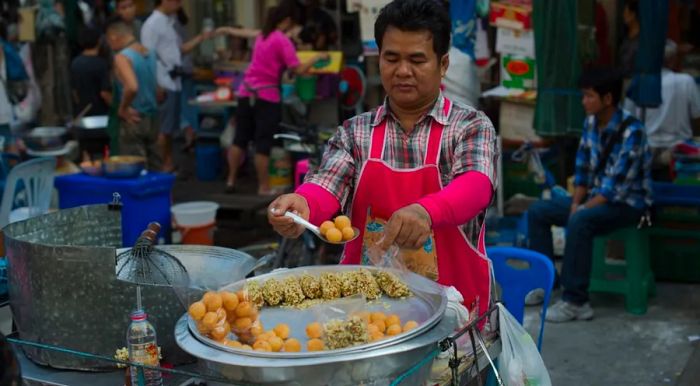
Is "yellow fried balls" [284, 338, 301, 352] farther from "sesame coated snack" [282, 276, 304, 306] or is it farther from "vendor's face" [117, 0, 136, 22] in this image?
"vendor's face" [117, 0, 136, 22]

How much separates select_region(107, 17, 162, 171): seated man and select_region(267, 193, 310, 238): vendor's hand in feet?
17.7

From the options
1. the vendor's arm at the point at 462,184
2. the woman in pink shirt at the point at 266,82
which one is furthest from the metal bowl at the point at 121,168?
the vendor's arm at the point at 462,184

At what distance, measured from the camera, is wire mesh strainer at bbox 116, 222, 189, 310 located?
262 cm

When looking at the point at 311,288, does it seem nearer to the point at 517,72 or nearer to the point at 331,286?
the point at 331,286

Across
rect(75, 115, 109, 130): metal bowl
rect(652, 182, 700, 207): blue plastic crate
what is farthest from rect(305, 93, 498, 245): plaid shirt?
rect(75, 115, 109, 130): metal bowl

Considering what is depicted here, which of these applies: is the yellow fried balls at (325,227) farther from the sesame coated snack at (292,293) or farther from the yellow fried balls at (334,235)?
the sesame coated snack at (292,293)

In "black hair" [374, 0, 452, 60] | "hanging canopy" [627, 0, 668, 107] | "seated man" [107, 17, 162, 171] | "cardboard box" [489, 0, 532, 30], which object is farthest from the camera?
"seated man" [107, 17, 162, 171]

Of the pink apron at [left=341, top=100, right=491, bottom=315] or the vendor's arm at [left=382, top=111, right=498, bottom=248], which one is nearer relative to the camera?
the vendor's arm at [left=382, top=111, right=498, bottom=248]

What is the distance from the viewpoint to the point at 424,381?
2410 millimetres

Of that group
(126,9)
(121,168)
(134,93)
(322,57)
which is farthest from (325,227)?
(126,9)

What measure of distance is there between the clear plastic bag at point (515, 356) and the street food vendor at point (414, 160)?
178 mm

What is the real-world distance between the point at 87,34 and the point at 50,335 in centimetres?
602

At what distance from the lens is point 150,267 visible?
2.65 meters

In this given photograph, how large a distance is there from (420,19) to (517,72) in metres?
4.94
